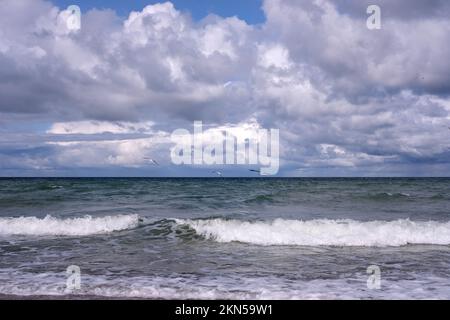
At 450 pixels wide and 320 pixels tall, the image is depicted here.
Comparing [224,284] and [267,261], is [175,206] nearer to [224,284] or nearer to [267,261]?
[267,261]

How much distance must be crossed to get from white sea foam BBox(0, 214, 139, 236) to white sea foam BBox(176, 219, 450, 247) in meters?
3.27

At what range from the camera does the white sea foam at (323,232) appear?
16.3 meters

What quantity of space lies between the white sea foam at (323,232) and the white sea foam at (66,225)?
3270 millimetres

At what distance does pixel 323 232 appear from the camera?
17.8 m

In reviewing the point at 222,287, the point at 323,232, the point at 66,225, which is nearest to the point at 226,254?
the point at 222,287

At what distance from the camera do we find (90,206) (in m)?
28.3

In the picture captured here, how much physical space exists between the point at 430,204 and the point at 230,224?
60.7 ft

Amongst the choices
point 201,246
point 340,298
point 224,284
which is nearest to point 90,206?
point 201,246

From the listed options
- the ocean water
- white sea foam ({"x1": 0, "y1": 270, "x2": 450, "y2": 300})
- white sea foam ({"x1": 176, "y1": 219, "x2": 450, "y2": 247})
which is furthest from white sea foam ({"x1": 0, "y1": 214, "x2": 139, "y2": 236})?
white sea foam ({"x1": 0, "y1": 270, "x2": 450, "y2": 300})

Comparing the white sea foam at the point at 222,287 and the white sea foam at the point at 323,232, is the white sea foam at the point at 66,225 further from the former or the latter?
the white sea foam at the point at 222,287

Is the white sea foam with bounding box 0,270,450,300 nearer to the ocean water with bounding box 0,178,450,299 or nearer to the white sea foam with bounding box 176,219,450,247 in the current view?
the ocean water with bounding box 0,178,450,299

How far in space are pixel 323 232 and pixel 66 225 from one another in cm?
1208

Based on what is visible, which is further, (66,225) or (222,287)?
(66,225)

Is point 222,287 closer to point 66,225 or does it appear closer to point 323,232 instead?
point 323,232
